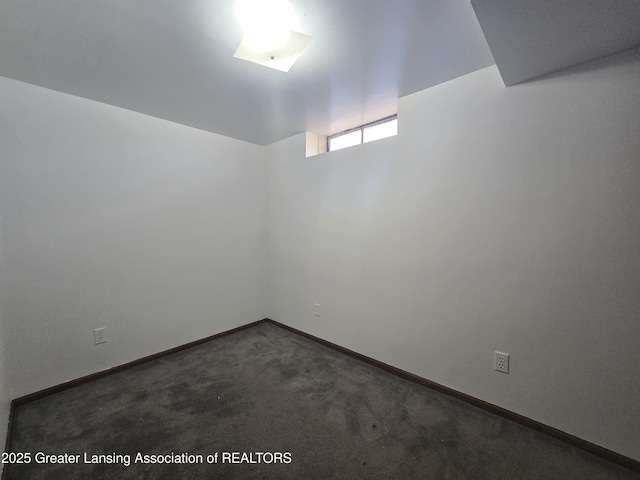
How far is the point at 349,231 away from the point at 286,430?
164 centimetres

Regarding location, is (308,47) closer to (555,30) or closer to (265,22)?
(265,22)

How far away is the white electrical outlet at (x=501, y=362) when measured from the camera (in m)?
1.61

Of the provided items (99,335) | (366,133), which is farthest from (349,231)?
(99,335)

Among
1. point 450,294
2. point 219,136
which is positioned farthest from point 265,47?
point 450,294

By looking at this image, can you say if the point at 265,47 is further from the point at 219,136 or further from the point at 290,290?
the point at 290,290

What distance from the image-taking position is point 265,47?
144 cm

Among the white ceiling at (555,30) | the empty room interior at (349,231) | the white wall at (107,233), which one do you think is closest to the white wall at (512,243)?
the empty room interior at (349,231)

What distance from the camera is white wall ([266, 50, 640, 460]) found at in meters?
1.30

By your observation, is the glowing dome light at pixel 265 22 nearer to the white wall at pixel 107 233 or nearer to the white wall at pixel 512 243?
the white wall at pixel 512 243

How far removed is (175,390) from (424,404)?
1.87m

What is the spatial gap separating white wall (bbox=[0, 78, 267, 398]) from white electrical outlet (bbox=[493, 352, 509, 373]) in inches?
102

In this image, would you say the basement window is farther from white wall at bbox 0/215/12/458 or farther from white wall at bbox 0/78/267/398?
white wall at bbox 0/215/12/458

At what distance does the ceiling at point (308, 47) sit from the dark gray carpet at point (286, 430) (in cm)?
213

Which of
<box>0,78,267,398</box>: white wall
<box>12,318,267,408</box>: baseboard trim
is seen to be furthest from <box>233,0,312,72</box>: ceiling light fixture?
<box>12,318,267,408</box>: baseboard trim
